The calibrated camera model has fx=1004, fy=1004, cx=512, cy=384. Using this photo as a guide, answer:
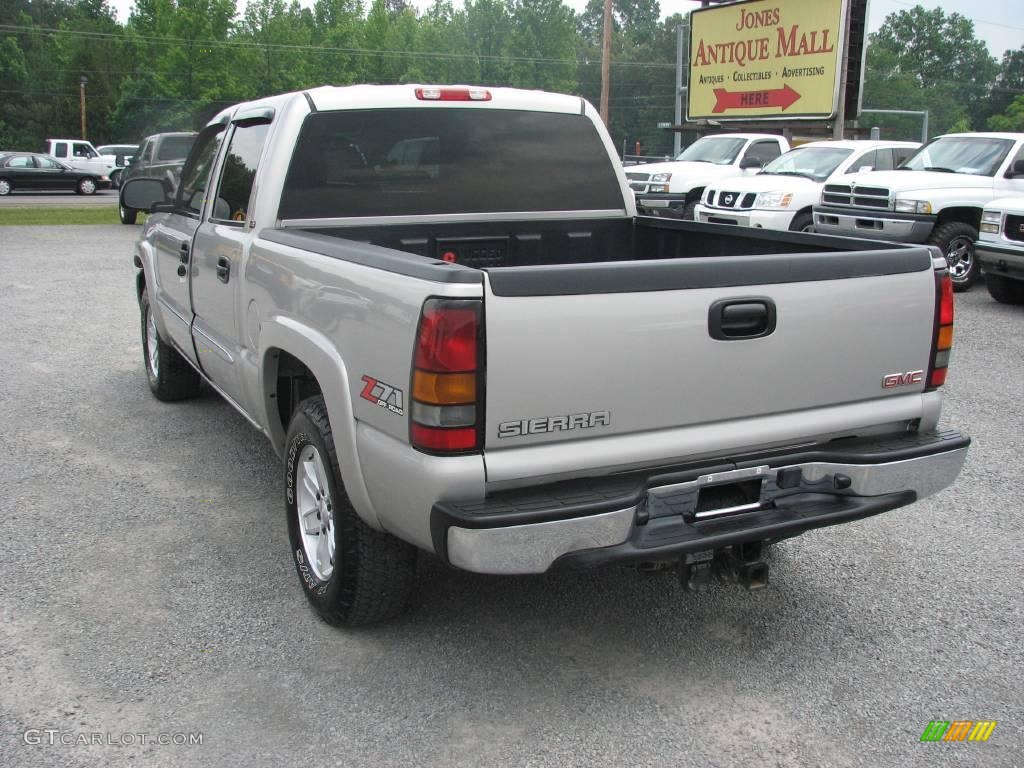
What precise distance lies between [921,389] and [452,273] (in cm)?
185

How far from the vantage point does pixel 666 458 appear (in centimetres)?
315

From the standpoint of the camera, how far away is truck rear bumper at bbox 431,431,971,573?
2.90m

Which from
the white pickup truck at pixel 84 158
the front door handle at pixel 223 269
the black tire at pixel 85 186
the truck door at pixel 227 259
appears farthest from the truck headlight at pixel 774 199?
the white pickup truck at pixel 84 158

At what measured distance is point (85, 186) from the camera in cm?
3406

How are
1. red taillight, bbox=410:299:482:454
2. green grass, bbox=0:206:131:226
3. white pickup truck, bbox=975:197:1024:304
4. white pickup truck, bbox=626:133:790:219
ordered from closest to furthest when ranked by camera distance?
red taillight, bbox=410:299:482:454
white pickup truck, bbox=975:197:1024:304
white pickup truck, bbox=626:133:790:219
green grass, bbox=0:206:131:226

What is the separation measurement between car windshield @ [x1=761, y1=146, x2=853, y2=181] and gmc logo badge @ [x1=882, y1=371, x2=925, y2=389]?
1189cm

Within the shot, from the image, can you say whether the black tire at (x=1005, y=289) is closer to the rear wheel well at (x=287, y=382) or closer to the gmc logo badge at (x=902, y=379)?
the gmc logo badge at (x=902, y=379)

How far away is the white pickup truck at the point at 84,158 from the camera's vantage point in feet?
123

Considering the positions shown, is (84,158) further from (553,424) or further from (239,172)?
(553,424)

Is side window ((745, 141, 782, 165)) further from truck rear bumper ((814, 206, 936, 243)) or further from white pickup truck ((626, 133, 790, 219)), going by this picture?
truck rear bumper ((814, 206, 936, 243))

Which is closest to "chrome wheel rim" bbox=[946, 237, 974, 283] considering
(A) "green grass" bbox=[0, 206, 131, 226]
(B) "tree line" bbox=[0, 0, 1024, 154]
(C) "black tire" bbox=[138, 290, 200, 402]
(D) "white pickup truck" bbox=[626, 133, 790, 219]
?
(D) "white pickup truck" bbox=[626, 133, 790, 219]

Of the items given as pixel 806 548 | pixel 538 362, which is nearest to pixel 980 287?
pixel 806 548

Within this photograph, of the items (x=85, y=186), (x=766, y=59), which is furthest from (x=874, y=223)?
(x=85, y=186)

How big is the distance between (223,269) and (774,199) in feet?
A: 35.8
